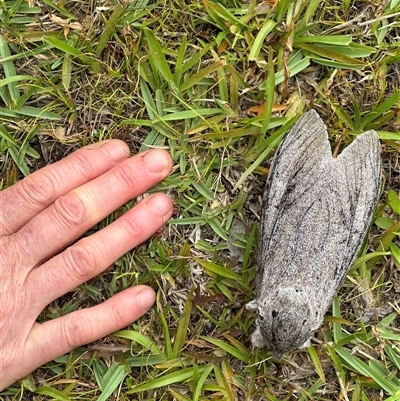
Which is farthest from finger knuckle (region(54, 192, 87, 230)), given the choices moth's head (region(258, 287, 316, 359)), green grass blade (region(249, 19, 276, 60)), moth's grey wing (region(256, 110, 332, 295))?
green grass blade (region(249, 19, 276, 60))

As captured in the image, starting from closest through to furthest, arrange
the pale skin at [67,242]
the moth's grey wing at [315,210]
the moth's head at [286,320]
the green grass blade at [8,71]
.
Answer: the moth's head at [286,320] → the moth's grey wing at [315,210] → the pale skin at [67,242] → the green grass blade at [8,71]

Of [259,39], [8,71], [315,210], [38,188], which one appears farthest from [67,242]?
[259,39]

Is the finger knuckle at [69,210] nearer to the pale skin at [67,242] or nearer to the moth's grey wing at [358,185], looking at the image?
the pale skin at [67,242]

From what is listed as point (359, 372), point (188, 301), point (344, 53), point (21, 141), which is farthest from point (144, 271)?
point (344, 53)

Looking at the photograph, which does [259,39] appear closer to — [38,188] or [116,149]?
[116,149]

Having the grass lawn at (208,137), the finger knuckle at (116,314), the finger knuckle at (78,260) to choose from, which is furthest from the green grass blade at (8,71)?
the finger knuckle at (116,314)

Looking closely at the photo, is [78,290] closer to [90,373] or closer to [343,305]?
[90,373]
